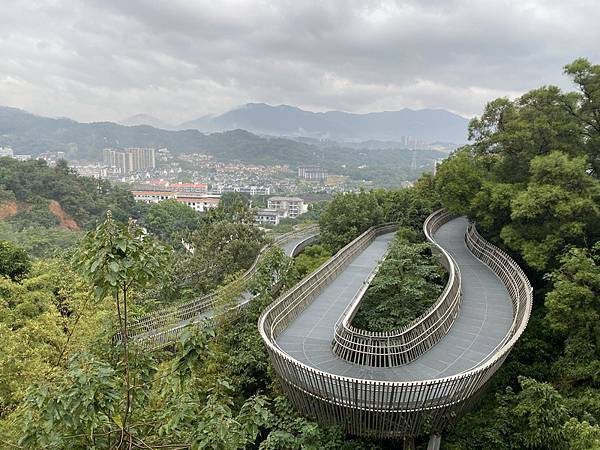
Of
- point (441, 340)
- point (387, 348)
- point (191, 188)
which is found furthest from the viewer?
point (191, 188)

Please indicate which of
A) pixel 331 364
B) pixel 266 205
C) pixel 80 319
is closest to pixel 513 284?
pixel 331 364

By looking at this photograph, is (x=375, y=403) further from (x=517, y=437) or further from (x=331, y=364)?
(x=517, y=437)

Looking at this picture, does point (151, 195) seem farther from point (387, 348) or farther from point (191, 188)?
point (387, 348)

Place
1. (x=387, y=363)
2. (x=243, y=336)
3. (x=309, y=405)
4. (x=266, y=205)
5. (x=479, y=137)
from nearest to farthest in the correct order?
1. (x=309, y=405)
2. (x=387, y=363)
3. (x=243, y=336)
4. (x=479, y=137)
5. (x=266, y=205)

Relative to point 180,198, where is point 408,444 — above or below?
above

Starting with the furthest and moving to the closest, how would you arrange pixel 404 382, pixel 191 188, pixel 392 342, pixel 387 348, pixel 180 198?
pixel 191 188
pixel 180 198
pixel 392 342
pixel 387 348
pixel 404 382

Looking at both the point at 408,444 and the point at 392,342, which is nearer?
the point at 408,444

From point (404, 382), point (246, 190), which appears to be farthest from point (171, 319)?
point (246, 190)
